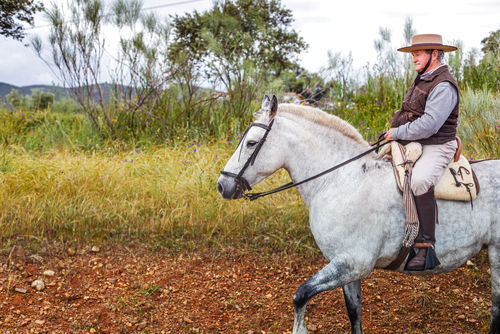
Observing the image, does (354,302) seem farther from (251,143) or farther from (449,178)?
(251,143)

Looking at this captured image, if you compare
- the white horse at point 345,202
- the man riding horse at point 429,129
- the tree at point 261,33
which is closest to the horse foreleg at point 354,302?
the white horse at point 345,202

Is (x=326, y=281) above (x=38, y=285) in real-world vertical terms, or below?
above

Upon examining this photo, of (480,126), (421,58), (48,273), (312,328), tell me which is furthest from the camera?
(480,126)

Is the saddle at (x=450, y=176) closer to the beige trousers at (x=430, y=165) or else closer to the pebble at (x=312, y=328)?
the beige trousers at (x=430, y=165)

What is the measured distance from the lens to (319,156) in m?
2.52

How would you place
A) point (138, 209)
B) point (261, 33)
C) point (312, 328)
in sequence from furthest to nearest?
point (261, 33)
point (138, 209)
point (312, 328)

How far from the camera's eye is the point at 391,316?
3.35 meters

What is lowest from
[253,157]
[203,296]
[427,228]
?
[203,296]

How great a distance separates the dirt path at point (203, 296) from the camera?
10.4ft

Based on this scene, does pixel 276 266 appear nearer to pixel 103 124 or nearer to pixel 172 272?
pixel 172 272

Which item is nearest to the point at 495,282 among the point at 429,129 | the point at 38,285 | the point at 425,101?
the point at 429,129

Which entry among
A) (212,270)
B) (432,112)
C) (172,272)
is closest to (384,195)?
(432,112)

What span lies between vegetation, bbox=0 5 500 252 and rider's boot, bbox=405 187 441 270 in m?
1.95

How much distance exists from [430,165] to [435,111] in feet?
1.16
